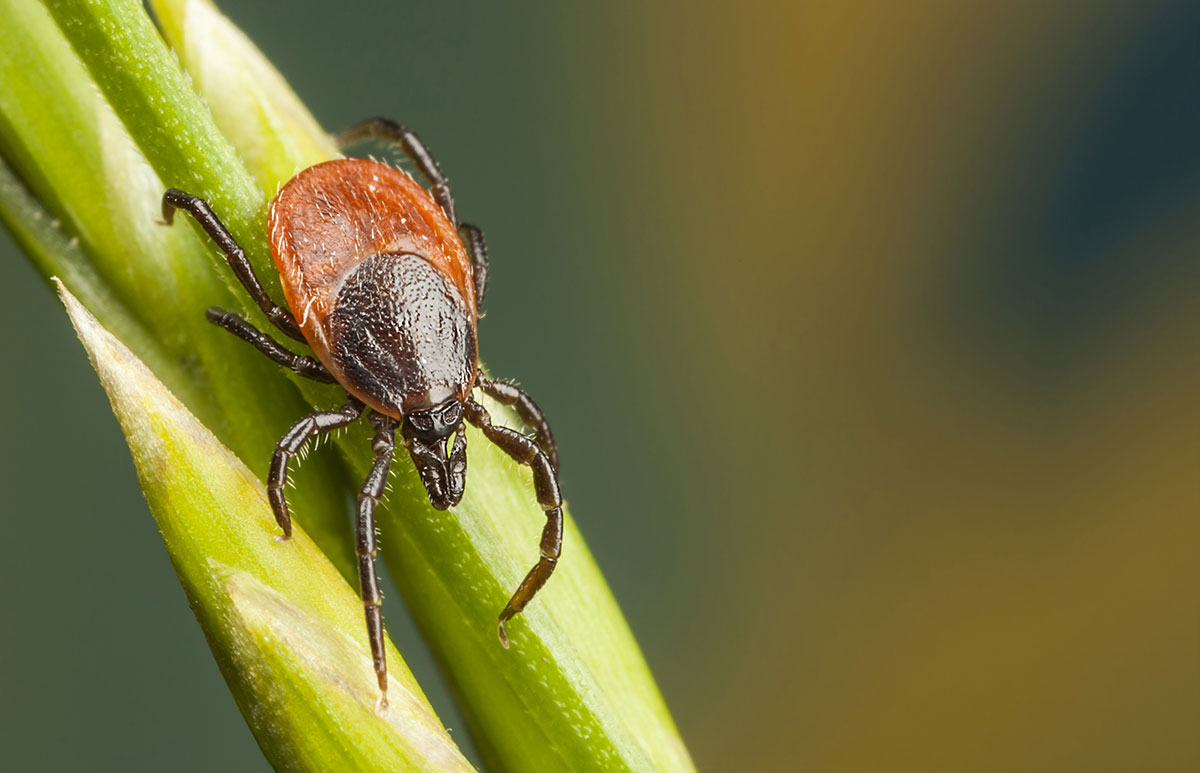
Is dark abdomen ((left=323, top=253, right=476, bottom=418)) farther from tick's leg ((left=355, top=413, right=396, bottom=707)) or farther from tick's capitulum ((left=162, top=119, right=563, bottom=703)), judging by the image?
tick's leg ((left=355, top=413, right=396, bottom=707))

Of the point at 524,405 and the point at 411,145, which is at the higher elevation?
the point at 411,145

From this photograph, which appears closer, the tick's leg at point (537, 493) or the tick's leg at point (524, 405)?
the tick's leg at point (537, 493)

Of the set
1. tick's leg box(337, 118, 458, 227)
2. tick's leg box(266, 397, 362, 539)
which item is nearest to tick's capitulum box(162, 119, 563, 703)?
tick's leg box(266, 397, 362, 539)

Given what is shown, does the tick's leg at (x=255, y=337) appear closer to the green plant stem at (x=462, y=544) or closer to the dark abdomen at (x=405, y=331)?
the green plant stem at (x=462, y=544)

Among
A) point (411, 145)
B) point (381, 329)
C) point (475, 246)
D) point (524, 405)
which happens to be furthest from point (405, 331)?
point (411, 145)

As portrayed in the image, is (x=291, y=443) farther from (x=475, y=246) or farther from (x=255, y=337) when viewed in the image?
(x=475, y=246)

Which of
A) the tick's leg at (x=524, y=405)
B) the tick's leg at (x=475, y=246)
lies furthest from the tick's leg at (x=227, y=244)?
the tick's leg at (x=475, y=246)
